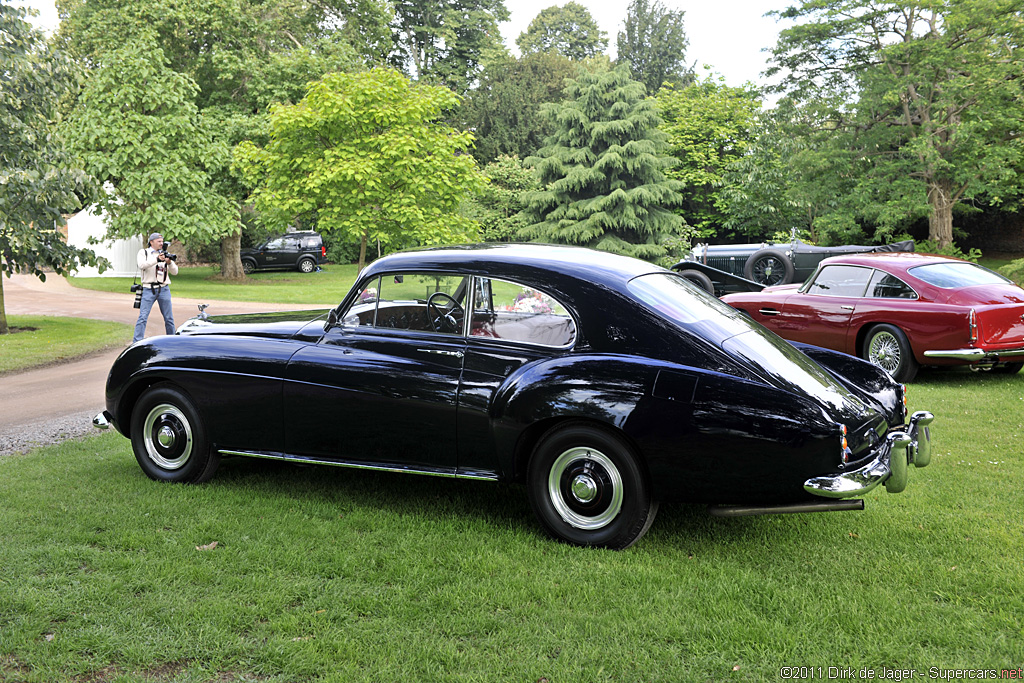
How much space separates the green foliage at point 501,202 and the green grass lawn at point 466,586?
26.6 metres

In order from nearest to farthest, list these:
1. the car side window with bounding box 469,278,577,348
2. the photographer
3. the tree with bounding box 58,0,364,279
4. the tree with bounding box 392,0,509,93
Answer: the car side window with bounding box 469,278,577,348 < the photographer < the tree with bounding box 58,0,364,279 < the tree with bounding box 392,0,509,93

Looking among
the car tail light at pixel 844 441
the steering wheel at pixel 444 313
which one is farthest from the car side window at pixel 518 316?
the car tail light at pixel 844 441

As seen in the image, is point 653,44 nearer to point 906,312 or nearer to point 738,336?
Result: point 906,312

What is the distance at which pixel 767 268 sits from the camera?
18391 millimetres

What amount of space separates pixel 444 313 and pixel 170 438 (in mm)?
2293

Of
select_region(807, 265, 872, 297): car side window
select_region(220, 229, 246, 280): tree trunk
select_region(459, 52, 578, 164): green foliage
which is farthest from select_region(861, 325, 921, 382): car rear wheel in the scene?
select_region(459, 52, 578, 164): green foliage

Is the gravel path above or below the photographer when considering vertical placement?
below

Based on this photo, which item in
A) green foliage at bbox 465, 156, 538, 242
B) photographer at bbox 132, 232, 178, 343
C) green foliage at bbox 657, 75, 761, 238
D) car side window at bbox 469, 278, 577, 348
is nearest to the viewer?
car side window at bbox 469, 278, 577, 348

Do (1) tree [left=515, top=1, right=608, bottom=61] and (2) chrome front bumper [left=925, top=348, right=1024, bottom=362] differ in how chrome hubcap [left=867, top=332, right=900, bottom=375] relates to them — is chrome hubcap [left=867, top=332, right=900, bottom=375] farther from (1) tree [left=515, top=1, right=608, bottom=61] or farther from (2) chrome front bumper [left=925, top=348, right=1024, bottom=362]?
(1) tree [left=515, top=1, right=608, bottom=61]

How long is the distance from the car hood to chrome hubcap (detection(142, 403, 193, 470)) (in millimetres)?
603

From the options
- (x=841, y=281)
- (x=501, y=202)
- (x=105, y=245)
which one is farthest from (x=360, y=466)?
(x=105, y=245)

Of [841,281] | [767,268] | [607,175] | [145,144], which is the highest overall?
[145,144]

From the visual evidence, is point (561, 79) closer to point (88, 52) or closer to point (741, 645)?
point (88, 52)

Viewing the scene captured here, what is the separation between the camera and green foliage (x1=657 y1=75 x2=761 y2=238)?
119 ft
